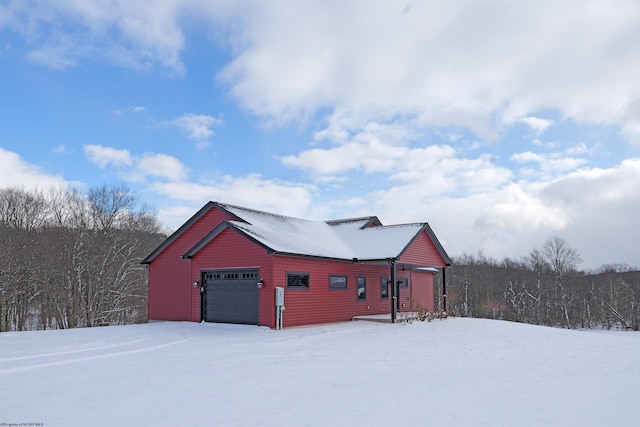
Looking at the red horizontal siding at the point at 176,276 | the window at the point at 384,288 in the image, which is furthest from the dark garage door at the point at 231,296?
the window at the point at 384,288

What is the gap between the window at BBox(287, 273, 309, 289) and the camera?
1803 cm

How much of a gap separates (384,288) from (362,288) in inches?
90.6

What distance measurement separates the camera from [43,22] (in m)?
16.4

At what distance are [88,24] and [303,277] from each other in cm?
1231

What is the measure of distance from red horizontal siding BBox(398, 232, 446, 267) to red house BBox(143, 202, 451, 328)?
2.2 inches

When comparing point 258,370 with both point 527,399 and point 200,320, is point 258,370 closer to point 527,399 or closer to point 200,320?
point 527,399

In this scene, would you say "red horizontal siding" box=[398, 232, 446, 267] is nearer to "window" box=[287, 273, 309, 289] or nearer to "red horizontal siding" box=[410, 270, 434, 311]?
"red horizontal siding" box=[410, 270, 434, 311]

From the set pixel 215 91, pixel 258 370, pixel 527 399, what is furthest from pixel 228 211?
pixel 527 399

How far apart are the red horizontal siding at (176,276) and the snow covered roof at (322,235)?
41.7 inches

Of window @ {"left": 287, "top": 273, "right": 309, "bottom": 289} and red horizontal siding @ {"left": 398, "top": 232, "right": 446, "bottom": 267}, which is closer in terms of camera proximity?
window @ {"left": 287, "top": 273, "right": 309, "bottom": 289}

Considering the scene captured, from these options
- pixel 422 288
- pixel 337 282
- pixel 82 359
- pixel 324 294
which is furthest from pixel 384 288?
pixel 82 359

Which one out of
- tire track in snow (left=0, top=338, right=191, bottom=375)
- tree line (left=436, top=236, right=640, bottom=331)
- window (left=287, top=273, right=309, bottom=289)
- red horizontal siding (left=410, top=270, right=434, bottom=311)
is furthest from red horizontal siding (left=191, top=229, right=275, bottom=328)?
tree line (left=436, top=236, right=640, bottom=331)

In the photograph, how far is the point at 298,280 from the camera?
60.4 feet

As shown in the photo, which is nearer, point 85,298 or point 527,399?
point 527,399
